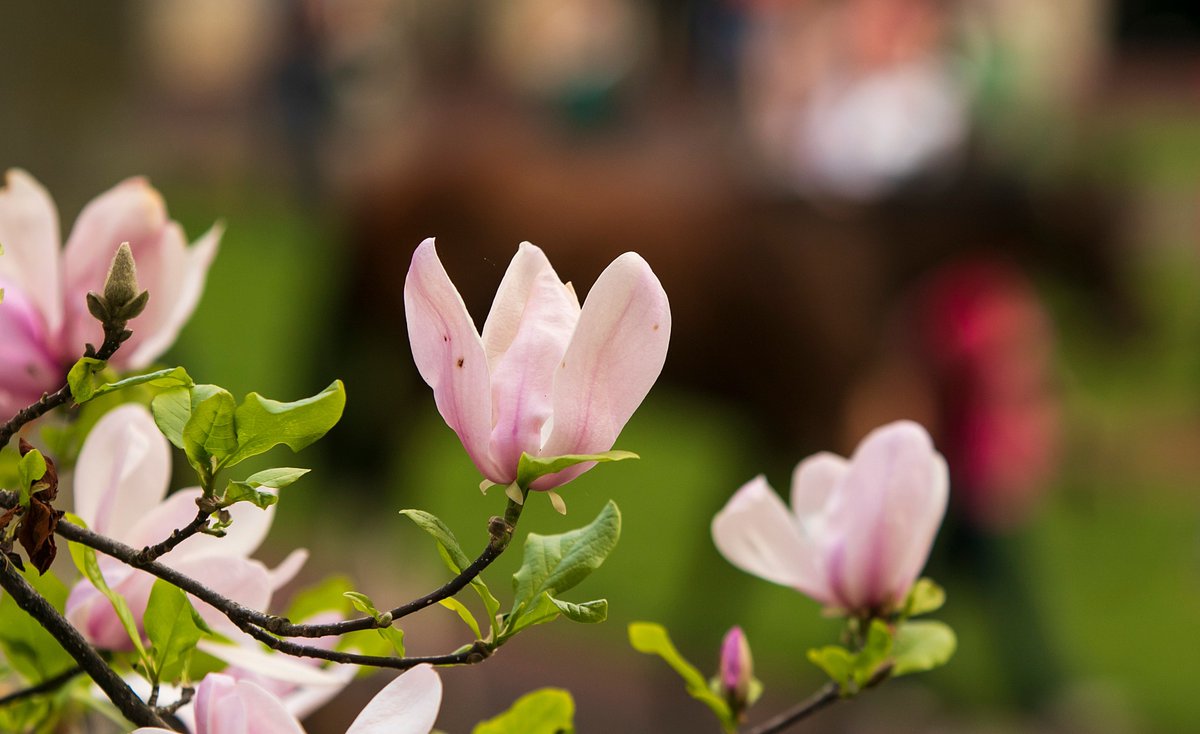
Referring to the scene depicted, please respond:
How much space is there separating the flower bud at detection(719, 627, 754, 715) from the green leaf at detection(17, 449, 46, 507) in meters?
0.19

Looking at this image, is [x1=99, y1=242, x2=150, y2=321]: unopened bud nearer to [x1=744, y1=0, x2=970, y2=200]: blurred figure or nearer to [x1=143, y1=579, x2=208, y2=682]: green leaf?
[x1=143, y1=579, x2=208, y2=682]: green leaf

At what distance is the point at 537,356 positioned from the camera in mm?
295

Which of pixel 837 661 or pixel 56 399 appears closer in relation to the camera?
pixel 56 399

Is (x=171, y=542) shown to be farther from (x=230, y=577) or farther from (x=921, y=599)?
(x=921, y=599)

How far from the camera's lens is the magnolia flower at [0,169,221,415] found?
1.16 feet

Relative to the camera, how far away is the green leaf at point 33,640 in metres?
0.36

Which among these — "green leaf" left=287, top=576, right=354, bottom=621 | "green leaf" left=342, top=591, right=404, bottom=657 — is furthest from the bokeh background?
"green leaf" left=342, top=591, right=404, bottom=657

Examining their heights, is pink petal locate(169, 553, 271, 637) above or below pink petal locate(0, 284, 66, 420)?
below

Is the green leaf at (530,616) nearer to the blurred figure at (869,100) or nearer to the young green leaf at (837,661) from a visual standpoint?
the young green leaf at (837,661)

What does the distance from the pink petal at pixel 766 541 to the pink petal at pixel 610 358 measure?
0.08 m

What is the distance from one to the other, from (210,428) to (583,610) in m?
0.08

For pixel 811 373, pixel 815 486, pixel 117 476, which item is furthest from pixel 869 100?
pixel 117 476

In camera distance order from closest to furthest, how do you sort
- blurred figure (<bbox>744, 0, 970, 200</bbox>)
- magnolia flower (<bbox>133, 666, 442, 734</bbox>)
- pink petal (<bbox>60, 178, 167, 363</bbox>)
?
magnolia flower (<bbox>133, 666, 442, 734</bbox>), pink petal (<bbox>60, 178, 167, 363</bbox>), blurred figure (<bbox>744, 0, 970, 200</bbox>)

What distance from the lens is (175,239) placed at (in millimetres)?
Answer: 389
